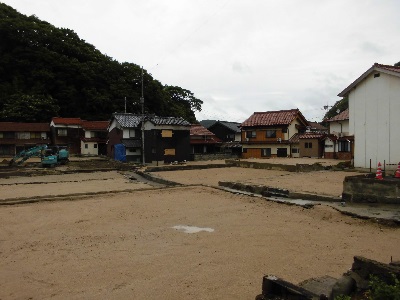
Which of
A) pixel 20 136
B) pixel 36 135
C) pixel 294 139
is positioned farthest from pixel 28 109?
pixel 294 139

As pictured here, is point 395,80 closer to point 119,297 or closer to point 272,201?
point 272,201

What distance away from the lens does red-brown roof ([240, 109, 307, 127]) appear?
40.6 m

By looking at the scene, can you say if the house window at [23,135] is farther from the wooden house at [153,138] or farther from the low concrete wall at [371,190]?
the low concrete wall at [371,190]

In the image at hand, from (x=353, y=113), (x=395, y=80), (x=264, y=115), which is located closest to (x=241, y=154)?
(x=264, y=115)

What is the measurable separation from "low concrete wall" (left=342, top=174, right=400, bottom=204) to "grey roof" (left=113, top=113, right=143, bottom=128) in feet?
99.3

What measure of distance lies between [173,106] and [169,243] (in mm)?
59886

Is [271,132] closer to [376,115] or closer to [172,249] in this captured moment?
[376,115]

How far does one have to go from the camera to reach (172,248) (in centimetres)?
746

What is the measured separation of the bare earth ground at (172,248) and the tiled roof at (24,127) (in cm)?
3699

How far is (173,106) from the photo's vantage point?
218 feet

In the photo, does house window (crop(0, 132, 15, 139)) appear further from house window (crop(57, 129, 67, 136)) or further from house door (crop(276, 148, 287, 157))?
house door (crop(276, 148, 287, 157))

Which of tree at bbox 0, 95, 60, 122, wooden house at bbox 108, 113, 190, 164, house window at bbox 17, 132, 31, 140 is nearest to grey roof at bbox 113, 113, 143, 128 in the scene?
wooden house at bbox 108, 113, 190, 164

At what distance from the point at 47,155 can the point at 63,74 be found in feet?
92.3

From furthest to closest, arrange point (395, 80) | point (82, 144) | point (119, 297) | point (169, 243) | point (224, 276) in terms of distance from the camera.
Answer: point (82, 144)
point (395, 80)
point (169, 243)
point (224, 276)
point (119, 297)
